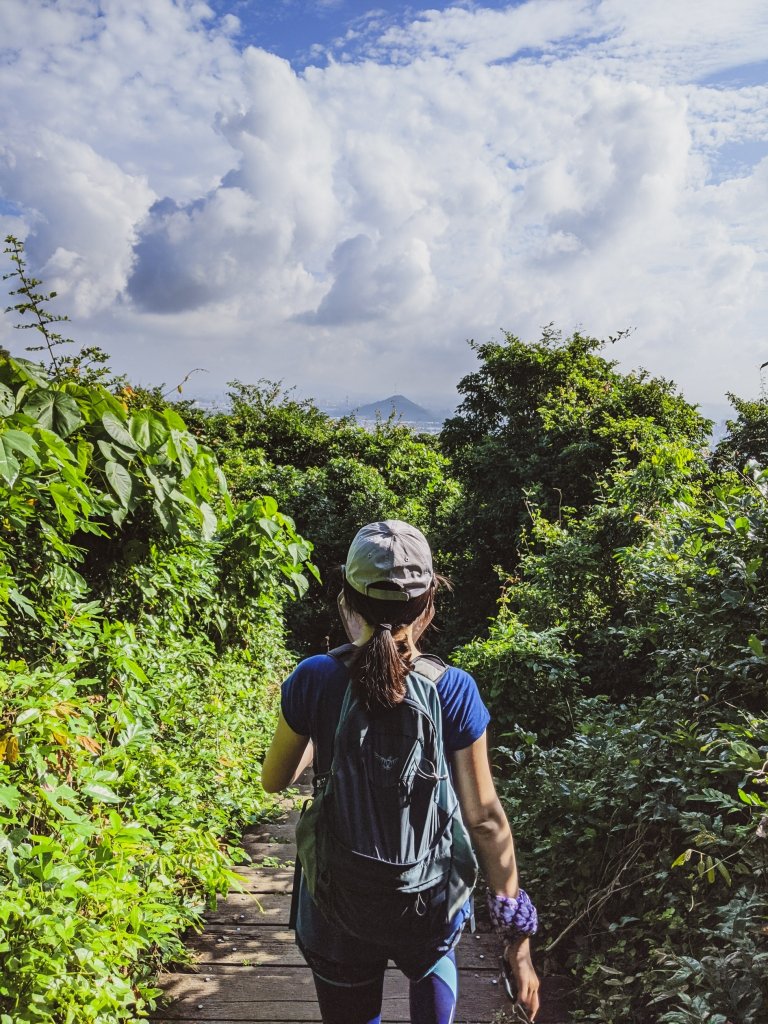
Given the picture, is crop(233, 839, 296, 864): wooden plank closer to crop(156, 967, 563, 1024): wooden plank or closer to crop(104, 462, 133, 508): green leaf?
crop(156, 967, 563, 1024): wooden plank

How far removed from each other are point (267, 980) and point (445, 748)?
202 cm

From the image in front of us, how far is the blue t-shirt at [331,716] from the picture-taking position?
1499 millimetres

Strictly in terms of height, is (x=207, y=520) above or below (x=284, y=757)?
above

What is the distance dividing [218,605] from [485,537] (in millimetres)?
7871

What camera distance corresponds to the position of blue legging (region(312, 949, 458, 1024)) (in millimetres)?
1545

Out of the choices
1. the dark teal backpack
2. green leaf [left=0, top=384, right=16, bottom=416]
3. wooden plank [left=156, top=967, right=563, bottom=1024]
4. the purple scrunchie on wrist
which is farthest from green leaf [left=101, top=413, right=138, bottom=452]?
wooden plank [left=156, top=967, right=563, bottom=1024]

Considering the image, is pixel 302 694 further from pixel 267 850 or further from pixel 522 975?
pixel 267 850

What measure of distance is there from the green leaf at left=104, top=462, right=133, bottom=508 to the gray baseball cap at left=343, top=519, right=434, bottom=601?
1.22m

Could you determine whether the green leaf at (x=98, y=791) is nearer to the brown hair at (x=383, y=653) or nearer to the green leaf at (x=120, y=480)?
the green leaf at (x=120, y=480)

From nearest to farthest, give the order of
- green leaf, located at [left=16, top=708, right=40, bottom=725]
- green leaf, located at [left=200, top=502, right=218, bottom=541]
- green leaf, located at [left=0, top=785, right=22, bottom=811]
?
green leaf, located at [left=0, top=785, right=22, bottom=811], green leaf, located at [left=16, top=708, right=40, bottom=725], green leaf, located at [left=200, top=502, right=218, bottom=541]

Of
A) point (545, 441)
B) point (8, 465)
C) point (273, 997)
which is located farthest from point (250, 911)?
point (545, 441)

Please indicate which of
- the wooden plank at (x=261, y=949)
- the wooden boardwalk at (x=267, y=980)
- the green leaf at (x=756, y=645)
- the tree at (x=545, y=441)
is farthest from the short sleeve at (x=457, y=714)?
the tree at (x=545, y=441)

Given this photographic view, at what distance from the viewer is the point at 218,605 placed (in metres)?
3.94

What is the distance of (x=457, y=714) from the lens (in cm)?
150
